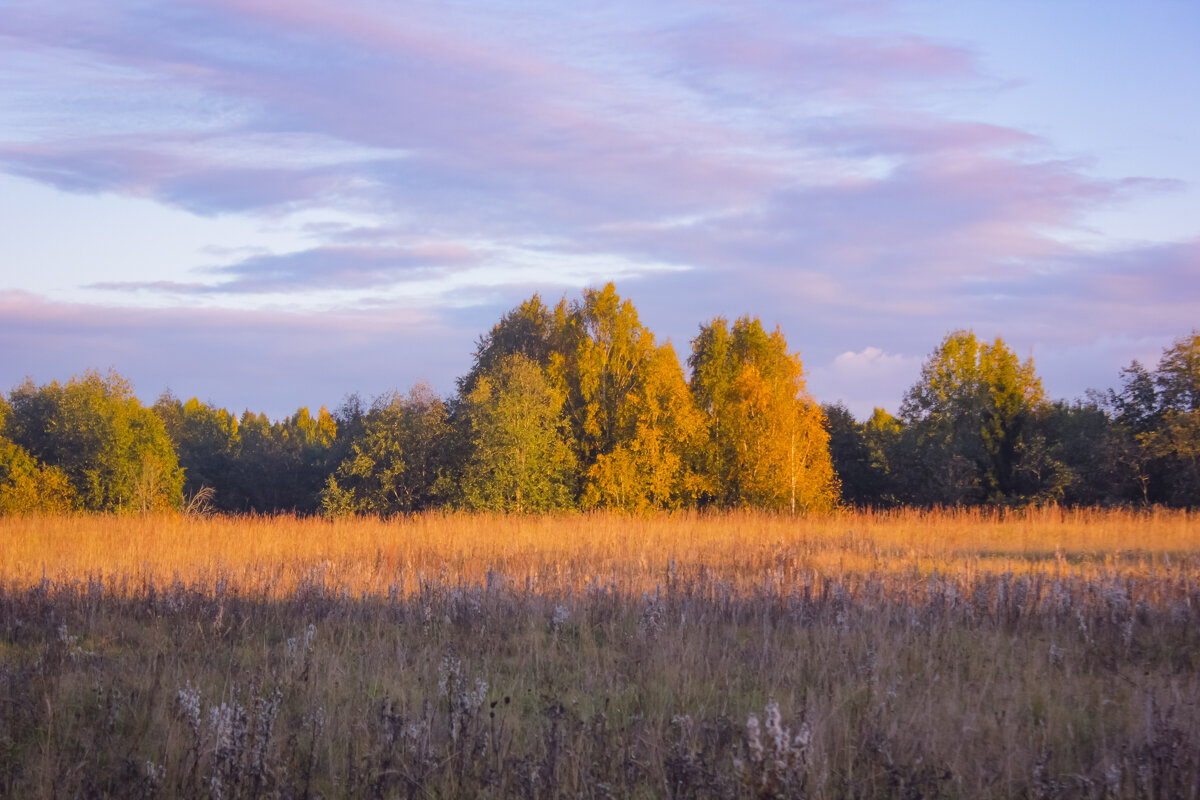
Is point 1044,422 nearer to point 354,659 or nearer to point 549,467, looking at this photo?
point 549,467

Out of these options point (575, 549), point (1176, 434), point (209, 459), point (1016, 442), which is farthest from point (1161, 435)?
point (209, 459)

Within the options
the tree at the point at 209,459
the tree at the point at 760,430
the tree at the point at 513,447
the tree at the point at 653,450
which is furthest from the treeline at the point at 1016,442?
the tree at the point at 209,459

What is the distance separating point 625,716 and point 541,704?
753mm

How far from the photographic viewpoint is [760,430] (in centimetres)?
3372

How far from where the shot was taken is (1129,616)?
782 centimetres

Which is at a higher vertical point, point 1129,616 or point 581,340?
point 581,340

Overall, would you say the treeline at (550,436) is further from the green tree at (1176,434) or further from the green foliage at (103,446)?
the green tree at (1176,434)

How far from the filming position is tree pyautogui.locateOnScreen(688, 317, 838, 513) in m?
33.0

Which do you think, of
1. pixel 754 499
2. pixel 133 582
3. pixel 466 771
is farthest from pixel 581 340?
pixel 466 771

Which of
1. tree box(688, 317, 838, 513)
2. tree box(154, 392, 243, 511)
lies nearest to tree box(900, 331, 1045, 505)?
tree box(688, 317, 838, 513)

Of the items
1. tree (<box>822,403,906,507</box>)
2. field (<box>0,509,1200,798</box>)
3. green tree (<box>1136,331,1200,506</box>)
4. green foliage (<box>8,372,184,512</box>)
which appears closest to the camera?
field (<box>0,509,1200,798</box>)

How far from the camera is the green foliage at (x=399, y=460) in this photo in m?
32.3

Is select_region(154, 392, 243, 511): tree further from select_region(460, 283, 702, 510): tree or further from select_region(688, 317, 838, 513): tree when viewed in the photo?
select_region(688, 317, 838, 513): tree

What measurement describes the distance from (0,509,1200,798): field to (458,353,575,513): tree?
58.2 feet
